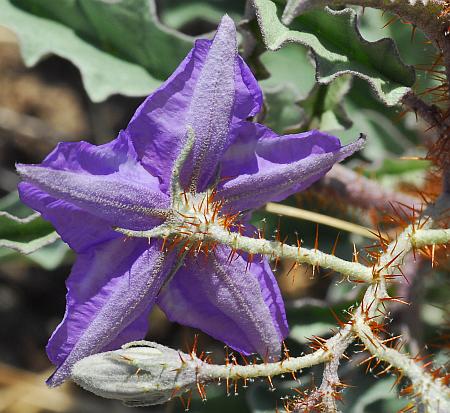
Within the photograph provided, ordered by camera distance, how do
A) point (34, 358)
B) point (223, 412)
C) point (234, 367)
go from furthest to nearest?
point (34, 358) < point (223, 412) < point (234, 367)

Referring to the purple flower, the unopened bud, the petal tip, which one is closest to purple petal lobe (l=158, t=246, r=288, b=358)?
the purple flower

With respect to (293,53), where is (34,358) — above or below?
below

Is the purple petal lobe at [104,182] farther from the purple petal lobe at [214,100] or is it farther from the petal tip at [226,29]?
the petal tip at [226,29]

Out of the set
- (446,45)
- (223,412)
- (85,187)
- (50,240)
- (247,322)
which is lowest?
(223,412)

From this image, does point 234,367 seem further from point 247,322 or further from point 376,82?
point 376,82

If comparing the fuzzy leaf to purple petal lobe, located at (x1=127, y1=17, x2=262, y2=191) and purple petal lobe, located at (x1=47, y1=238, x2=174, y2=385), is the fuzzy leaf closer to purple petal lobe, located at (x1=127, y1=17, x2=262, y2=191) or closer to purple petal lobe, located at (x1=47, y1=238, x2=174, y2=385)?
purple petal lobe, located at (x1=127, y1=17, x2=262, y2=191)

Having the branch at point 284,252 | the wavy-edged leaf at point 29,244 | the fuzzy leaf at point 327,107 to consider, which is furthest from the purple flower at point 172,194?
the fuzzy leaf at point 327,107

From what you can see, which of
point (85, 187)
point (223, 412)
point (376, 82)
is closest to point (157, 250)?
point (85, 187)
